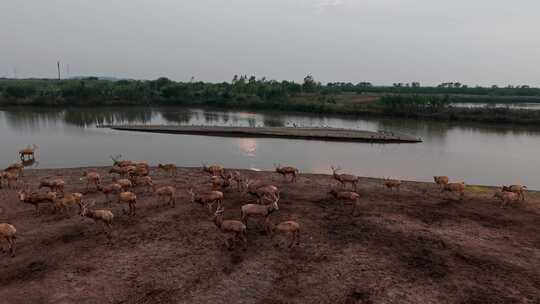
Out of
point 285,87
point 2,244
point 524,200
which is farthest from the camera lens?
point 285,87

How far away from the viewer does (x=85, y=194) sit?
18094 millimetres

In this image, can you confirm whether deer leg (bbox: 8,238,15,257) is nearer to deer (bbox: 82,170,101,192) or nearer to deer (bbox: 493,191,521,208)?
deer (bbox: 82,170,101,192)

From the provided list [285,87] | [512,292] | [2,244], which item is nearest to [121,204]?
[2,244]

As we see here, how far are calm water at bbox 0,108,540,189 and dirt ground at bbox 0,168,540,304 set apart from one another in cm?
1285

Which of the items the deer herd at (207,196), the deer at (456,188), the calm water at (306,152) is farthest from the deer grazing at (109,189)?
the deer at (456,188)

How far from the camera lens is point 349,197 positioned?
16.1 m

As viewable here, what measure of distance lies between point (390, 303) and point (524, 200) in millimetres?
13404

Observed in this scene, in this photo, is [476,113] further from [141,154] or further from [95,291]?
[95,291]

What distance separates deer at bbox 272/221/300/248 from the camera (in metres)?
12.3

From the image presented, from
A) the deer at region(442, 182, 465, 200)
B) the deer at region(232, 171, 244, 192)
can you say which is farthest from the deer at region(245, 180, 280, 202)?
the deer at region(442, 182, 465, 200)

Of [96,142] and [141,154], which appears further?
[96,142]

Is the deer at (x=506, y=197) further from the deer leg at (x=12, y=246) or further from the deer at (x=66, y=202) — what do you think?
the deer leg at (x=12, y=246)

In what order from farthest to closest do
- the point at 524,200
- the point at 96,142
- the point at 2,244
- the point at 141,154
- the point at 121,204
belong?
the point at 96,142 → the point at 141,154 → the point at 524,200 → the point at 121,204 → the point at 2,244

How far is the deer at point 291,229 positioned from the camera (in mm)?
12328
